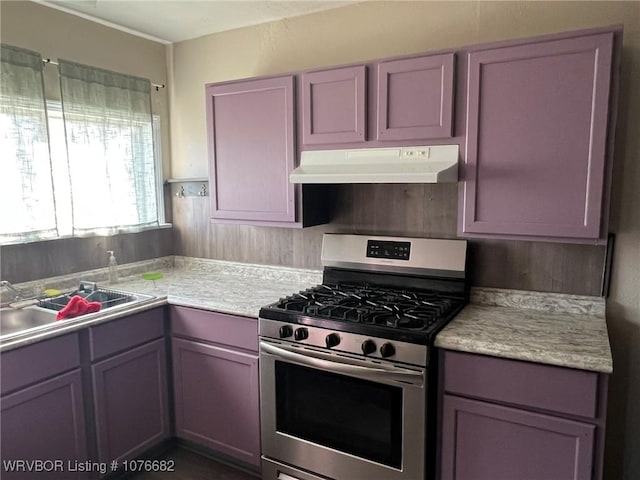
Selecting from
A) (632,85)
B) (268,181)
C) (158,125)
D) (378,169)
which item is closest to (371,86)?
(378,169)

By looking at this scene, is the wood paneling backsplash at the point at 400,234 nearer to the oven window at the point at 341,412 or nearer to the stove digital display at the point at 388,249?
the stove digital display at the point at 388,249

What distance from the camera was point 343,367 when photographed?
1866 millimetres

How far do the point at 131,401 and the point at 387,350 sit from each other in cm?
139

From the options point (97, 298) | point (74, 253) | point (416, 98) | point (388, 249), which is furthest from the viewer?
point (74, 253)

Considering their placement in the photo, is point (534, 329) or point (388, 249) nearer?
point (534, 329)

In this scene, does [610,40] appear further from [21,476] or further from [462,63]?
[21,476]

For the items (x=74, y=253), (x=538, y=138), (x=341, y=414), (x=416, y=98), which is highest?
(x=416, y=98)

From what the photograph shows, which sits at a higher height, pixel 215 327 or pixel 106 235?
pixel 106 235

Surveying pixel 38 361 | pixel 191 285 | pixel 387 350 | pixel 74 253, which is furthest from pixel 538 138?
pixel 74 253

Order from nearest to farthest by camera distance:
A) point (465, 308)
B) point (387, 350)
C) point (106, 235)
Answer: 1. point (387, 350)
2. point (465, 308)
3. point (106, 235)

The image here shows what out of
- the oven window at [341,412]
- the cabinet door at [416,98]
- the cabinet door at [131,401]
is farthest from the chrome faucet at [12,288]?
the cabinet door at [416,98]

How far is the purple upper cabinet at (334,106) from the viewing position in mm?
2096

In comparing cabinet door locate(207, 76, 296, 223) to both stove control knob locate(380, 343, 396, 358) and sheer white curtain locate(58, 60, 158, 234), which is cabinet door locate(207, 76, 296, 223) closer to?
sheer white curtain locate(58, 60, 158, 234)

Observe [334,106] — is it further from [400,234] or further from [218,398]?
[218,398]
